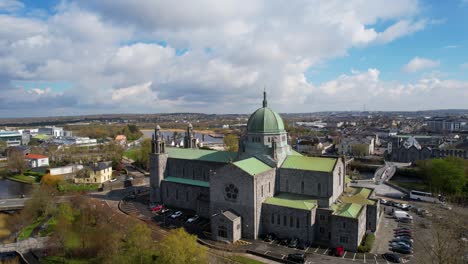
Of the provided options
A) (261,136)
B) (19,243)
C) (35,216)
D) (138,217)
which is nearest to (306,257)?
(261,136)

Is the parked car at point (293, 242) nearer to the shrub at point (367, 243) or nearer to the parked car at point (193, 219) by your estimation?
the shrub at point (367, 243)

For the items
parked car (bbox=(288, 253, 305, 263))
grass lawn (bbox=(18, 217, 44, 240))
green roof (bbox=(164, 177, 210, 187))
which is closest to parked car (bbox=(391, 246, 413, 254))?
parked car (bbox=(288, 253, 305, 263))

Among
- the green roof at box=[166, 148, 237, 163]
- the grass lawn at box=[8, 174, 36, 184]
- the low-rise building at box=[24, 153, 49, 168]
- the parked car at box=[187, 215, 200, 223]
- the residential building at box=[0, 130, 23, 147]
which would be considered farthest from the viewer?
the residential building at box=[0, 130, 23, 147]

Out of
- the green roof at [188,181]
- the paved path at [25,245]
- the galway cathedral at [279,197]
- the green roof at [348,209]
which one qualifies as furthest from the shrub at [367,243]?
the paved path at [25,245]

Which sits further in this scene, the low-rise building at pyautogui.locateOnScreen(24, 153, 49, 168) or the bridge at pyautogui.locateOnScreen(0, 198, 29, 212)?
the low-rise building at pyautogui.locateOnScreen(24, 153, 49, 168)

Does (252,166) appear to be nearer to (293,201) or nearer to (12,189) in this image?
(293,201)

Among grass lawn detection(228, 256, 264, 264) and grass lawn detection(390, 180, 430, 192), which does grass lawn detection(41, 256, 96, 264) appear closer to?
grass lawn detection(228, 256, 264, 264)

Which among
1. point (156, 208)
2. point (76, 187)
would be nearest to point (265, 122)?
point (156, 208)
